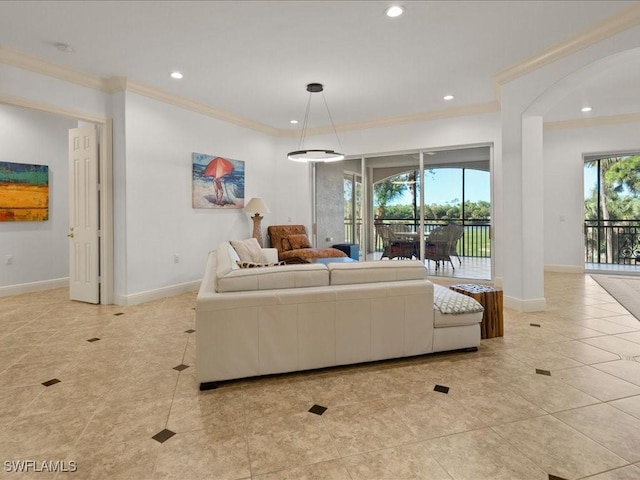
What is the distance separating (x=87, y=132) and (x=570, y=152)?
8260mm

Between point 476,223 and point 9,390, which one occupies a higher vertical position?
point 476,223

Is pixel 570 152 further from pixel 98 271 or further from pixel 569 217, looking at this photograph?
pixel 98 271

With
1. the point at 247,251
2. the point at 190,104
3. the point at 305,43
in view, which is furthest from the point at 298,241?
the point at 305,43

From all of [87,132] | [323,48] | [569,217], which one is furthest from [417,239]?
[87,132]

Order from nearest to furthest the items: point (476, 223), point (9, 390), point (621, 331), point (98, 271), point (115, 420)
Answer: point (115, 420), point (9, 390), point (621, 331), point (98, 271), point (476, 223)

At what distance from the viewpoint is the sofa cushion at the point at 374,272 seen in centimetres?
287

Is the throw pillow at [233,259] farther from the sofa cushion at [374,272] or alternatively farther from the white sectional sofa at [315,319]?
the sofa cushion at [374,272]

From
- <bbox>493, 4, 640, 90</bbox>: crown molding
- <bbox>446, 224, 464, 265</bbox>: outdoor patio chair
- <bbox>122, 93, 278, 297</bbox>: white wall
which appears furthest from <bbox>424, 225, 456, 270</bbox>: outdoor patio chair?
<bbox>122, 93, 278, 297</bbox>: white wall

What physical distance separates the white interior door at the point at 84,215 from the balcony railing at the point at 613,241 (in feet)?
30.0

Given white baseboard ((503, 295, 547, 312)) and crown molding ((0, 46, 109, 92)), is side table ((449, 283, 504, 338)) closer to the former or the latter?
white baseboard ((503, 295, 547, 312))

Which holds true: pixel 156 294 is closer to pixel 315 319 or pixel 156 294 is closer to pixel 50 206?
pixel 50 206

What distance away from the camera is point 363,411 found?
2209mm

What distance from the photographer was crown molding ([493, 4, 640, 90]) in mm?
3158

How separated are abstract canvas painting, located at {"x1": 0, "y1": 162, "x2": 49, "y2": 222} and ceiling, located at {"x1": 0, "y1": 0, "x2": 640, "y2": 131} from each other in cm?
225
